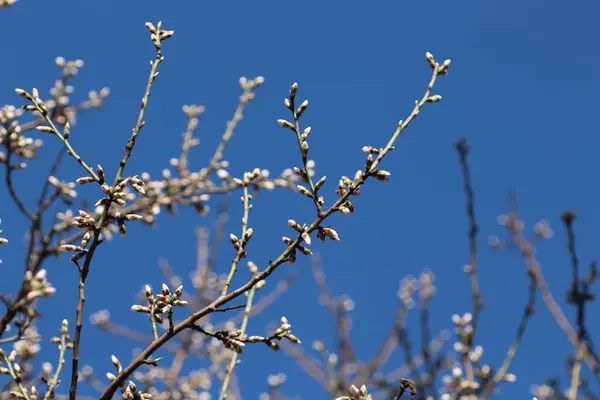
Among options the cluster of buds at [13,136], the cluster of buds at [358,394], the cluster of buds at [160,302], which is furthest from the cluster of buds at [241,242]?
the cluster of buds at [13,136]

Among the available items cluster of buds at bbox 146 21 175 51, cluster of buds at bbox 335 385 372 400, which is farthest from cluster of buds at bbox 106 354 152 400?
cluster of buds at bbox 146 21 175 51

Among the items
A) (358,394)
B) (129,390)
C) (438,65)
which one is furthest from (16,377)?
(438,65)

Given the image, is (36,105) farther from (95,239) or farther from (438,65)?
(438,65)

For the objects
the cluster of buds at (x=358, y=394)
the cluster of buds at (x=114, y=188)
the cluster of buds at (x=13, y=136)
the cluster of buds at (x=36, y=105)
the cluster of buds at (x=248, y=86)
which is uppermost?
the cluster of buds at (x=248, y=86)

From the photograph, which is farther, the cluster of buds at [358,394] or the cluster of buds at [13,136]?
the cluster of buds at [13,136]

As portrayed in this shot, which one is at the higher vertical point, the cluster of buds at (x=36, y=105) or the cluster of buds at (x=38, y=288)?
the cluster of buds at (x=36, y=105)

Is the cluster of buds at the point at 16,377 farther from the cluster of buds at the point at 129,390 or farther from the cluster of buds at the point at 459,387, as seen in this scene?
the cluster of buds at the point at 459,387

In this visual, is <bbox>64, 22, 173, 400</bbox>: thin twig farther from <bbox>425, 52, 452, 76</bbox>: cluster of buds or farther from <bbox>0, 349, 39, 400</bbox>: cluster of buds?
<bbox>425, 52, 452, 76</bbox>: cluster of buds

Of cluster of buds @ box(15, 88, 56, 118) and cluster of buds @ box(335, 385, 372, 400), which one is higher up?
cluster of buds @ box(15, 88, 56, 118)

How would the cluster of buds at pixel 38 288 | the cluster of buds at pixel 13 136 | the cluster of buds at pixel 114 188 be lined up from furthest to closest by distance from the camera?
the cluster of buds at pixel 13 136 < the cluster of buds at pixel 114 188 < the cluster of buds at pixel 38 288

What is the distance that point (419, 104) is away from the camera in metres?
2.64

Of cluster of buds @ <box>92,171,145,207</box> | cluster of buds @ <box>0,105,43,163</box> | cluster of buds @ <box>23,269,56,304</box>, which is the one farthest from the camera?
cluster of buds @ <box>0,105,43,163</box>

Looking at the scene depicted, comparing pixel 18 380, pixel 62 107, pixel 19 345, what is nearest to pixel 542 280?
pixel 18 380

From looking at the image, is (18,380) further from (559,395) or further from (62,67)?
(62,67)
